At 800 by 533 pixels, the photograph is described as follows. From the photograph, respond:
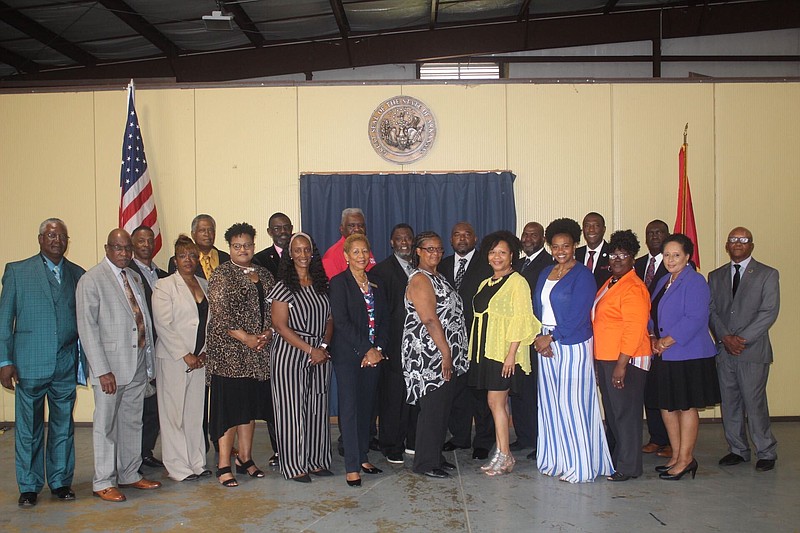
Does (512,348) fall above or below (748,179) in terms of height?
below

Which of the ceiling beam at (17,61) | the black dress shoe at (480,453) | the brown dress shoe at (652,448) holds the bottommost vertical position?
the brown dress shoe at (652,448)

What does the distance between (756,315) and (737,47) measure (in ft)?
22.4

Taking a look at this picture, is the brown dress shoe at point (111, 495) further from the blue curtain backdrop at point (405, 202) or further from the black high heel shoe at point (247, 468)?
the blue curtain backdrop at point (405, 202)

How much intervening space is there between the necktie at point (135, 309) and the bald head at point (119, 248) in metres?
0.10

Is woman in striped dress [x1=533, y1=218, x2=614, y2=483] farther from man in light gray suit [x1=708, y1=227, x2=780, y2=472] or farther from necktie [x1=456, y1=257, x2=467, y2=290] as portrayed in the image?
man in light gray suit [x1=708, y1=227, x2=780, y2=472]

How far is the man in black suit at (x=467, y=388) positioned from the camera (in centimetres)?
545

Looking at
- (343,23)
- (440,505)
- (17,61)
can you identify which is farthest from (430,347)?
(17,61)

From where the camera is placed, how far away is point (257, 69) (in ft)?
32.3

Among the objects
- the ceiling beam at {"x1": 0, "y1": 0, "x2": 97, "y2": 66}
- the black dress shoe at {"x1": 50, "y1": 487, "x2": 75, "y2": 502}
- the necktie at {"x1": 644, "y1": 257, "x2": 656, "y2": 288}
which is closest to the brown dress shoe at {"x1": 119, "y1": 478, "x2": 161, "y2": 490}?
the black dress shoe at {"x1": 50, "y1": 487, "x2": 75, "y2": 502}

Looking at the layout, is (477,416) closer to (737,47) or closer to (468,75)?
(468,75)

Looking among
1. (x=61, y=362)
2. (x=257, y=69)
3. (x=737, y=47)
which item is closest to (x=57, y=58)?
(x=257, y=69)

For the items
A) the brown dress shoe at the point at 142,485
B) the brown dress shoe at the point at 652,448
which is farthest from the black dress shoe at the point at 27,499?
the brown dress shoe at the point at 652,448

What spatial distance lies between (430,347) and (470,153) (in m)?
2.60

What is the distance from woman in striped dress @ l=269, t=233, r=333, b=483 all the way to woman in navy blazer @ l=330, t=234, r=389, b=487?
0.12 metres
